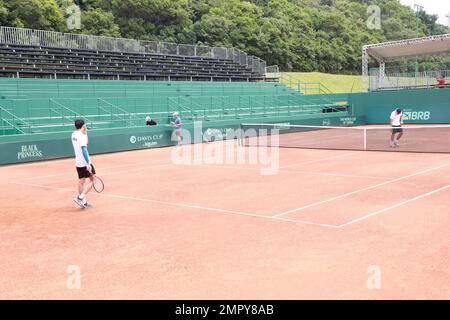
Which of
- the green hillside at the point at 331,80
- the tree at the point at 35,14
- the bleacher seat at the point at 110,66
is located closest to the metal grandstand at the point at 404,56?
the bleacher seat at the point at 110,66

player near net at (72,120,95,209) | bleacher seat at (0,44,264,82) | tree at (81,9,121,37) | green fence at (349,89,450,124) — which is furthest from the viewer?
tree at (81,9,121,37)

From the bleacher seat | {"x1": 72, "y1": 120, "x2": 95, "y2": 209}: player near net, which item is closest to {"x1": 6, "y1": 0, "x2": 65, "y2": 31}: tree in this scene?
the bleacher seat

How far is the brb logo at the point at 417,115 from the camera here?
36.6 meters

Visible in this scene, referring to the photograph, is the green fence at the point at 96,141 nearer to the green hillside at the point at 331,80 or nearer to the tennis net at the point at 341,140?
the tennis net at the point at 341,140

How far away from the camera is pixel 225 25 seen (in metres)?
64.9

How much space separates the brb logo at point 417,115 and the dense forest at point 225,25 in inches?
1204

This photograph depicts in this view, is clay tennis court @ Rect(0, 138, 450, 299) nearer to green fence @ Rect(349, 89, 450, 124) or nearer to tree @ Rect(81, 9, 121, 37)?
green fence @ Rect(349, 89, 450, 124)

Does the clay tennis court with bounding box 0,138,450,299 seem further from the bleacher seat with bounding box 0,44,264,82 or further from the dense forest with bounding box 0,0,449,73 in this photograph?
the dense forest with bounding box 0,0,449,73

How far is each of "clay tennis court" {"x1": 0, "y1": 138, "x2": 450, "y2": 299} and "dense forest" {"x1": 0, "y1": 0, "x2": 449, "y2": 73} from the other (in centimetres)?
4299

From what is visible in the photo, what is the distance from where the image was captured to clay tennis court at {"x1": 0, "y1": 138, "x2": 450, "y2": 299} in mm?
6047

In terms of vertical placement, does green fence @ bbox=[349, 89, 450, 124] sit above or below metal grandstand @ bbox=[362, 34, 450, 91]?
below

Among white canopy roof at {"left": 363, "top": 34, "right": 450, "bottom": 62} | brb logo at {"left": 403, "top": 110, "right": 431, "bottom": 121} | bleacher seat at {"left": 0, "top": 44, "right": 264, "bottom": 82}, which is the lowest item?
brb logo at {"left": 403, "top": 110, "right": 431, "bottom": 121}

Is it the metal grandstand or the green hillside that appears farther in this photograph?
the green hillside

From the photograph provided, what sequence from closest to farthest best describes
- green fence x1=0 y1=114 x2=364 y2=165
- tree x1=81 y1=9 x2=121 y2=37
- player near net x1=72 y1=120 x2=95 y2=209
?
player near net x1=72 y1=120 x2=95 y2=209
green fence x1=0 y1=114 x2=364 y2=165
tree x1=81 y1=9 x2=121 y2=37
